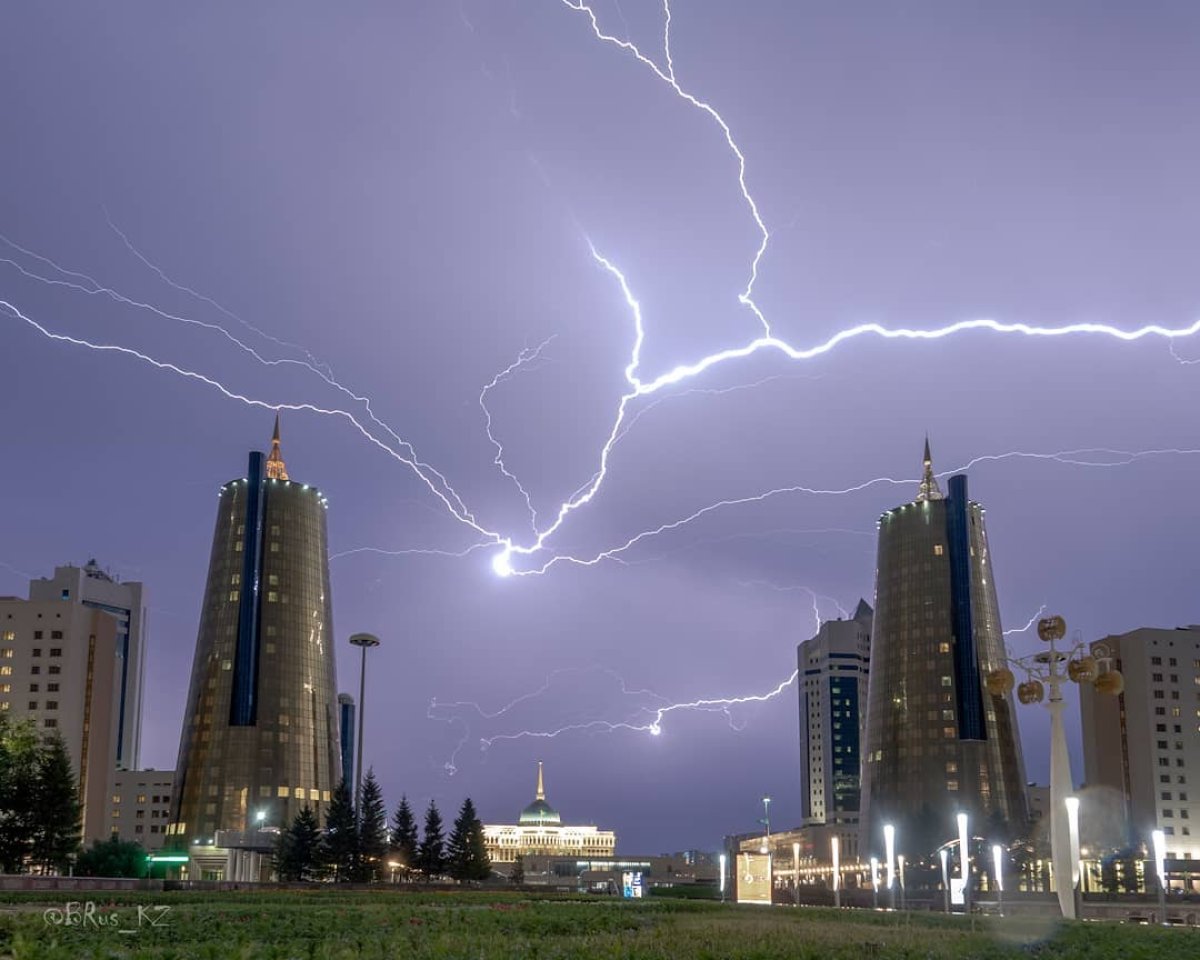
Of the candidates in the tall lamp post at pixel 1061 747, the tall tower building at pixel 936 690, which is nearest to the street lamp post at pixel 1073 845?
the tall lamp post at pixel 1061 747

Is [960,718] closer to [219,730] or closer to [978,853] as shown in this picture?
[978,853]

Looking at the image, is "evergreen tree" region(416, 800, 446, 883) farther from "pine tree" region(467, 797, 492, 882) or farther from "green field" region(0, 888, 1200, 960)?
"green field" region(0, 888, 1200, 960)

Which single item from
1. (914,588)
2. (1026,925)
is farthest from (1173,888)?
(1026,925)

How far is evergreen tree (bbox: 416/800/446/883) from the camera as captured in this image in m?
113

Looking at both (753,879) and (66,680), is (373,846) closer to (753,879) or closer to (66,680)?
(753,879)

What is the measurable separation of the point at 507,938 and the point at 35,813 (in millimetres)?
72490

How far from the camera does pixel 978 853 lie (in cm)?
14288

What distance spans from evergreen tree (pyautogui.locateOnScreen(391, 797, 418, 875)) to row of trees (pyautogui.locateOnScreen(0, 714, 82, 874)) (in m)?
32.2

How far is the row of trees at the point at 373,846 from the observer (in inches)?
4099

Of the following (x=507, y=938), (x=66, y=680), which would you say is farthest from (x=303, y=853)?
(x=507, y=938)

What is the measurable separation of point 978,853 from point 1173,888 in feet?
63.9

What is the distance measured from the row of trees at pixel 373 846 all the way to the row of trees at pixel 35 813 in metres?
21.7

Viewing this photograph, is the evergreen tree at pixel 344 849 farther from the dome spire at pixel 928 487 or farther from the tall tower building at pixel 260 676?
the dome spire at pixel 928 487

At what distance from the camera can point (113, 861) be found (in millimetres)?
110812
